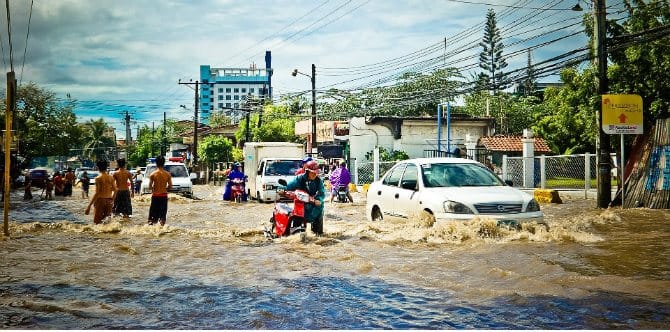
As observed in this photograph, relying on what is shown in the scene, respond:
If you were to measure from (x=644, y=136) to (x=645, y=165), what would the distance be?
91 centimetres

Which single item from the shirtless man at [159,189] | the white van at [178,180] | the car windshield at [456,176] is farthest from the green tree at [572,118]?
the white van at [178,180]

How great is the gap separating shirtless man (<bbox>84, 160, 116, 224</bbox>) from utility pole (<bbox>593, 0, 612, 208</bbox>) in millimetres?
12970

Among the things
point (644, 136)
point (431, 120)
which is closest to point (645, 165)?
point (644, 136)

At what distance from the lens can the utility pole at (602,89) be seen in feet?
57.9

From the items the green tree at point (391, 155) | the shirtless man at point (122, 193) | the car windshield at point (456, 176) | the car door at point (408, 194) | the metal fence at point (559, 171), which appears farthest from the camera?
the green tree at point (391, 155)

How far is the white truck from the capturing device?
2303 centimetres

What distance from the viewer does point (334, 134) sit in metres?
48.7

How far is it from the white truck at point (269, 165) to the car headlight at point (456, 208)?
11703 mm

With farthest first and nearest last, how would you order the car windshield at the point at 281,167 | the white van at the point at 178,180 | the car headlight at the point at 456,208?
the white van at the point at 178,180
the car windshield at the point at 281,167
the car headlight at the point at 456,208

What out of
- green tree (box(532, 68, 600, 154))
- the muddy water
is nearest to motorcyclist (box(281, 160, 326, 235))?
the muddy water

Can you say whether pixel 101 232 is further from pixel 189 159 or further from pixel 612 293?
pixel 189 159

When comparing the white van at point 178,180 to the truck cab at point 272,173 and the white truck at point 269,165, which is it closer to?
the white truck at point 269,165

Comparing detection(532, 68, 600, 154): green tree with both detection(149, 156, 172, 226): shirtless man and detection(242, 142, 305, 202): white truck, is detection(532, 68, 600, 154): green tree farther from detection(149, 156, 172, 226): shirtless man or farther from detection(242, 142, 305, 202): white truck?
detection(149, 156, 172, 226): shirtless man

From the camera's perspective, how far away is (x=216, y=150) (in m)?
60.9
